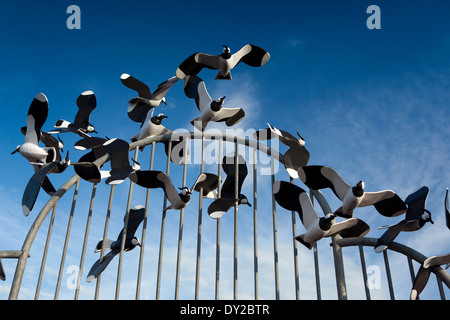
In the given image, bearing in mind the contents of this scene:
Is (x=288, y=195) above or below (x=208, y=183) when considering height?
below

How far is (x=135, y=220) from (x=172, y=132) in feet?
3.16

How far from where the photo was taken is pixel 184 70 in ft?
14.4

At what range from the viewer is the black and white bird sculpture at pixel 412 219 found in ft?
11.6

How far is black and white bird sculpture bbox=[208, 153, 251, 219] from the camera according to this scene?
3783 mm

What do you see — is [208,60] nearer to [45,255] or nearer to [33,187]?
[33,187]

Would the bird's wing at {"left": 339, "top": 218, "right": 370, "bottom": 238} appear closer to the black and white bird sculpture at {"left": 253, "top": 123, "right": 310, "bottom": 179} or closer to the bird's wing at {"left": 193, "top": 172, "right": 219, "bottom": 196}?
the black and white bird sculpture at {"left": 253, "top": 123, "right": 310, "bottom": 179}

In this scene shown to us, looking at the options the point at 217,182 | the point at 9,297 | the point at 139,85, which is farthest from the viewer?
the point at 139,85

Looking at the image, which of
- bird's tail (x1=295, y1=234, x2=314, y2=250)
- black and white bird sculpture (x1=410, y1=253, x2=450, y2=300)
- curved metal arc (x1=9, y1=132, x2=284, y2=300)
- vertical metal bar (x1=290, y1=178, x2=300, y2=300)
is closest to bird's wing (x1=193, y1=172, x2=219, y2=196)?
curved metal arc (x1=9, y1=132, x2=284, y2=300)

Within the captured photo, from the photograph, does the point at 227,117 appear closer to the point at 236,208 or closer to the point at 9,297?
the point at 236,208

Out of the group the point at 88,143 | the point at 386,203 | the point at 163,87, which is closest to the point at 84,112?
the point at 88,143

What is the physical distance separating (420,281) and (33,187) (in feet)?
10.8

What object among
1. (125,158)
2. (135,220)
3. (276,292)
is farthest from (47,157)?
(276,292)

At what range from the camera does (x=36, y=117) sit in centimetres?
397

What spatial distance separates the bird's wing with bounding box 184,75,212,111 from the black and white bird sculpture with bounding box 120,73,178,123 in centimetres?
22
